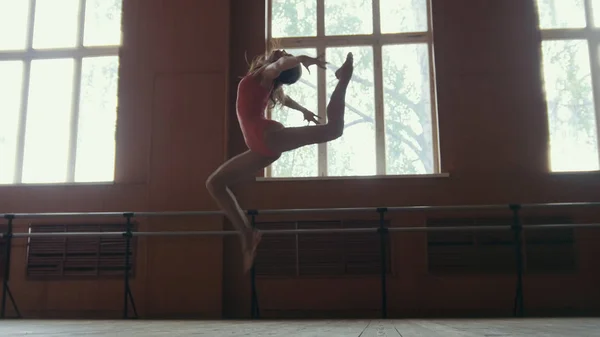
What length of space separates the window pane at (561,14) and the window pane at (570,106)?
6.6 inches

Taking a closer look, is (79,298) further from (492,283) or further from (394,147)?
(492,283)

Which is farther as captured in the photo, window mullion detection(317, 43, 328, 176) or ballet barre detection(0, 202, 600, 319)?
window mullion detection(317, 43, 328, 176)

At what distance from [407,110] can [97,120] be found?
9.75 ft

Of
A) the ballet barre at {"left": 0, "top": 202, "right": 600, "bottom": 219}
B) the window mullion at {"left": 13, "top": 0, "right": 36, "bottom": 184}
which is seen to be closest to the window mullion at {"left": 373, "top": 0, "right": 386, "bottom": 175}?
the ballet barre at {"left": 0, "top": 202, "right": 600, "bottom": 219}

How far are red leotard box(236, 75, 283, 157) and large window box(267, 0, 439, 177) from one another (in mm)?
2229

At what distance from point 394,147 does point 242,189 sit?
1.44 meters

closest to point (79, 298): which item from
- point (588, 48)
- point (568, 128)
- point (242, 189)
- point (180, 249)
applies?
point (180, 249)

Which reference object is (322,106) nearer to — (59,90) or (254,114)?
(254,114)

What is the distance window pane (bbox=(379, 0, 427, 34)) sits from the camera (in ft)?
17.6

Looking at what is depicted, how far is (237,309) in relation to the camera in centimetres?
492

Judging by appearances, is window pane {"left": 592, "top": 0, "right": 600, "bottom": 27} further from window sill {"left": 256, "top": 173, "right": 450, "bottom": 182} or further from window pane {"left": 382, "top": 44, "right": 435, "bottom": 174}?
window sill {"left": 256, "top": 173, "right": 450, "bottom": 182}

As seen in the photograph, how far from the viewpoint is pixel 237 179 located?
125 inches

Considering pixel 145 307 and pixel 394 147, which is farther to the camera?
pixel 394 147

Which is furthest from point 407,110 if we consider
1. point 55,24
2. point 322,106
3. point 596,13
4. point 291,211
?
point 55,24
